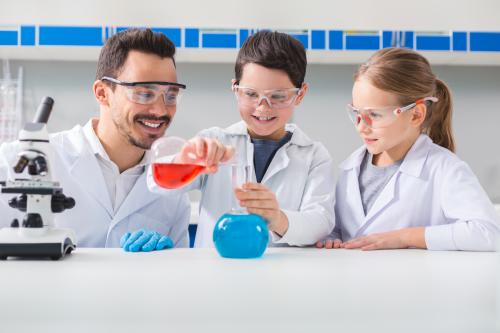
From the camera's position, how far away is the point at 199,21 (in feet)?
12.4

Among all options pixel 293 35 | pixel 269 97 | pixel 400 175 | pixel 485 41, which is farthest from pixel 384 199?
pixel 485 41

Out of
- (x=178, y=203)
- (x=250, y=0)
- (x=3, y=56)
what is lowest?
(x=178, y=203)

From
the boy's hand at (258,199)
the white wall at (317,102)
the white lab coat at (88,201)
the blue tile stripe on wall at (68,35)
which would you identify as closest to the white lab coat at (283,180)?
the white lab coat at (88,201)

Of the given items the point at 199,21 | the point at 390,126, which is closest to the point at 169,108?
the point at 390,126

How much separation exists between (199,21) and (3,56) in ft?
5.21

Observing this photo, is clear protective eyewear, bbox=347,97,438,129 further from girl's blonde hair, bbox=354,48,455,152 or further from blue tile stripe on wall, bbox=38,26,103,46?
blue tile stripe on wall, bbox=38,26,103,46

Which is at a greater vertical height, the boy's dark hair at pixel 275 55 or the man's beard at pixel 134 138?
the boy's dark hair at pixel 275 55

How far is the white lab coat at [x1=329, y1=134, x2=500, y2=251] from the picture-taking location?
1.79 meters

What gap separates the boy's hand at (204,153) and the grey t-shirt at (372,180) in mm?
869

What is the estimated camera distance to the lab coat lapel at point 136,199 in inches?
80.3

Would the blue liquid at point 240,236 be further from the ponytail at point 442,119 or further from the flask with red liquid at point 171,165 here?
the ponytail at point 442,119

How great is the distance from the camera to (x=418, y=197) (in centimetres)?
195

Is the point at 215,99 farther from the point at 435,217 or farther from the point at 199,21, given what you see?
the point at 435,217

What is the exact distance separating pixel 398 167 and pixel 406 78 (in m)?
0.32
